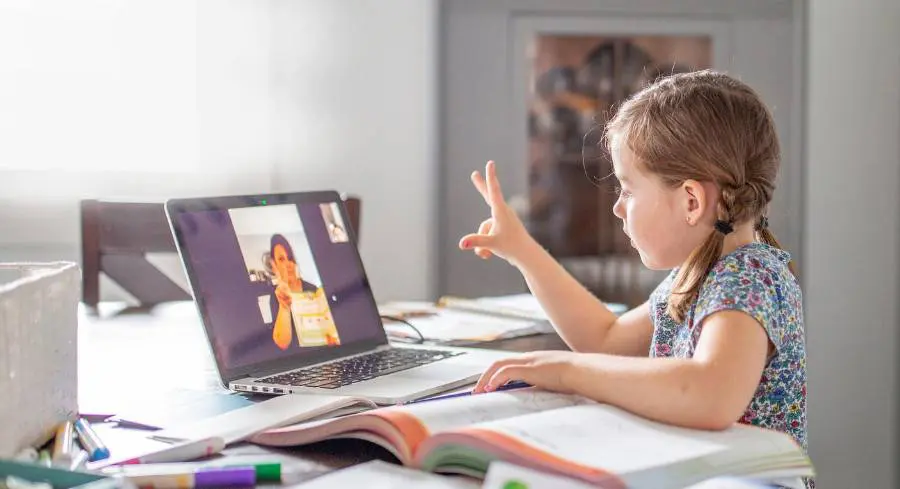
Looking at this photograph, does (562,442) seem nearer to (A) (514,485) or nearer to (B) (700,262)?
(A) (514,485)

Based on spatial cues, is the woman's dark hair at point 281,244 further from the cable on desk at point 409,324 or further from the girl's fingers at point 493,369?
the girl's fingers at point 493,369

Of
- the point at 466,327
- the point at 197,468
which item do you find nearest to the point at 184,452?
the point at 197,468

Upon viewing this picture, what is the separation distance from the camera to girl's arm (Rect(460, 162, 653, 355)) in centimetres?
129

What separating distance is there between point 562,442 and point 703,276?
1.32 feet

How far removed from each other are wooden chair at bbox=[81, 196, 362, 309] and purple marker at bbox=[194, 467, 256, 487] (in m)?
1.28

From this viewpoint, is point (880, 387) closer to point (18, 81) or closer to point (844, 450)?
point (844, 450)

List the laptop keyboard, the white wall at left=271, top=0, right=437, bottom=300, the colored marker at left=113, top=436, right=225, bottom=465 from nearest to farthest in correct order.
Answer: the colored marker at left=113, top=436, right=225, bottom=465 < the laptop keyboard < the white wall at left=271, top=0, right=437, bottom=300

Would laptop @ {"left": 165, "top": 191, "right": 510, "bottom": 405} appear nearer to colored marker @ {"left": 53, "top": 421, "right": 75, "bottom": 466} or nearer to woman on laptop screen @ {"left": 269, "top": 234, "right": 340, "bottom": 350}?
woman on laptop screen @ {"left": 269, "top": 234, "right": 340, "bottom": 350}

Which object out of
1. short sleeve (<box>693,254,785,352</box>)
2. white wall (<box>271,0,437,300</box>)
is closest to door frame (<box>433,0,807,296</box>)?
white wall (<box>271,0,437,300</box>)

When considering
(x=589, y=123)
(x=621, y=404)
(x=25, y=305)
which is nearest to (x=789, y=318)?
(x=621, y=404)

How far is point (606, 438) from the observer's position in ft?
2.34

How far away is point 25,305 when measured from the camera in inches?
28.1

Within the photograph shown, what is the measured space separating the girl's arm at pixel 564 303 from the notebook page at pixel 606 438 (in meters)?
0.51

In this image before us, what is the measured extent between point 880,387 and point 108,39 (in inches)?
91.8
